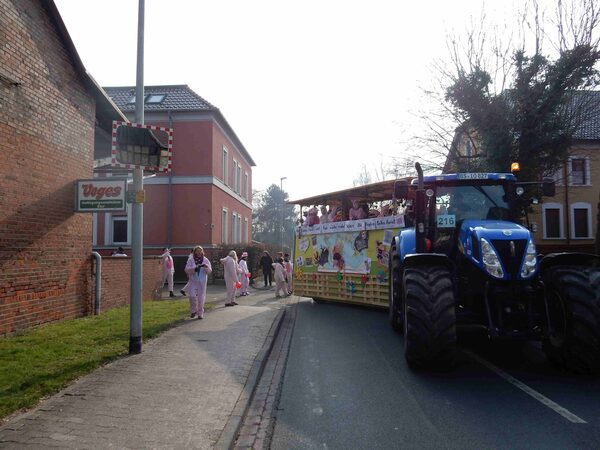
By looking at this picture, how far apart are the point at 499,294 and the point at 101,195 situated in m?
7.56

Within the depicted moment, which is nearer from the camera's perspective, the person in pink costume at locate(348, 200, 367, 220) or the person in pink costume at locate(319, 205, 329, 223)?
the person in pink costume at locate(348, 200, 367, 220)

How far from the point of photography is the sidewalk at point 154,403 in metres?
4.15

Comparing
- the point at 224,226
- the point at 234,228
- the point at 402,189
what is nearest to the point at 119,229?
the point at 224,226

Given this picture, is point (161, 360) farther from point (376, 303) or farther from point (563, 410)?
point (376, 303)

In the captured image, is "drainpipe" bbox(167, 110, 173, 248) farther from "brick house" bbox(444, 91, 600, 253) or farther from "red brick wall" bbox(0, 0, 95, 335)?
"brick house" bbox(444, 91, 600, 253)

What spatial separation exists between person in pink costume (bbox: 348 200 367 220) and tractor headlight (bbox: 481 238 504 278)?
848 centimetres

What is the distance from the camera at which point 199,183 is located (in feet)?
91.6

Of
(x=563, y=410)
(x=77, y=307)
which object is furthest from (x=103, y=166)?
(x=563, y=410)

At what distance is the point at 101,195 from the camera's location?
10297mm

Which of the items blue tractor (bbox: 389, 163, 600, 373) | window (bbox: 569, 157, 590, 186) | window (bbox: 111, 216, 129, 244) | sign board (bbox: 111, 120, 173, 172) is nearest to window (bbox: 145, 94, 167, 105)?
window (bbox: 111, 216, 129, 244)

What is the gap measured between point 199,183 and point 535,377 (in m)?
23.5

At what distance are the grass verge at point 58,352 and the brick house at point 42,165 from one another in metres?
0.55

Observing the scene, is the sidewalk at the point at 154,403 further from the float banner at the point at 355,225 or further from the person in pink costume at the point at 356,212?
the person in pink costume at the point at 356,212

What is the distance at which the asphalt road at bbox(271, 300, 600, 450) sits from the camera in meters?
4.34
